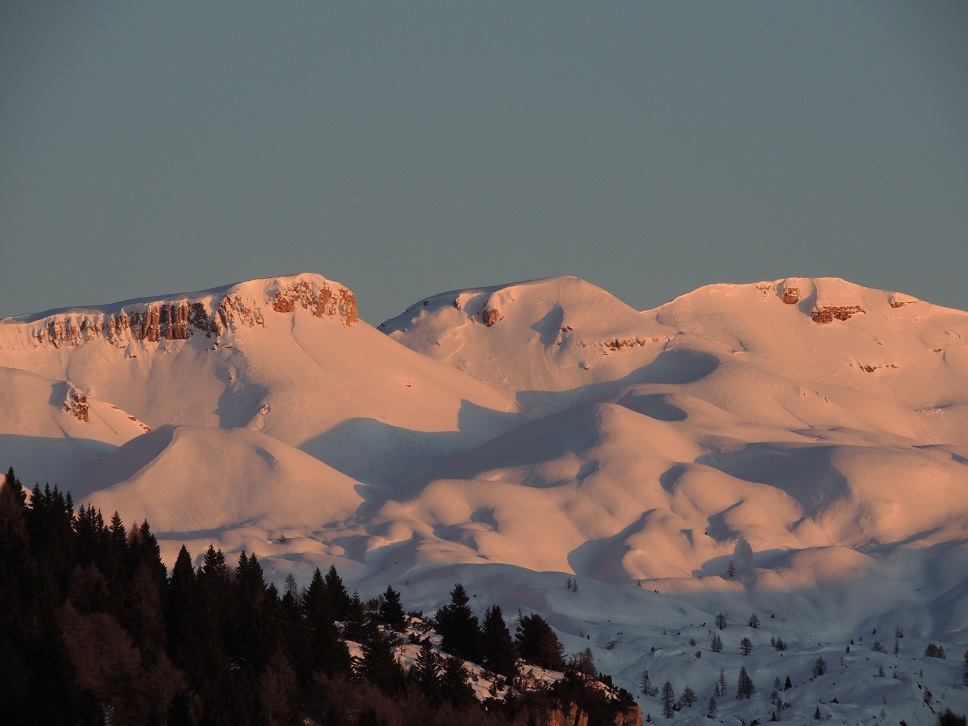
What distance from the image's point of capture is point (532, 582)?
559ft

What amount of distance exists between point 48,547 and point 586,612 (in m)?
80.1

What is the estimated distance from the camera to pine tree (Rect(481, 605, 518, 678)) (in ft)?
317

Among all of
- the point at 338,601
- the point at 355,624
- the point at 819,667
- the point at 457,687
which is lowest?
the point at 819,667

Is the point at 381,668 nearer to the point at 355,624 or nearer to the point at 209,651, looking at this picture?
the point at 355,624

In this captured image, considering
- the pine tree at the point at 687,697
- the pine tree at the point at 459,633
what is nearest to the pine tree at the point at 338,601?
the pine tree at the point at 459,633

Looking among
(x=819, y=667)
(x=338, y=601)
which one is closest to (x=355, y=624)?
(x=338, y=601)

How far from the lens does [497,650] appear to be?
97875 mm

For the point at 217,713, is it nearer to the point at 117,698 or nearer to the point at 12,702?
the point at 117,698

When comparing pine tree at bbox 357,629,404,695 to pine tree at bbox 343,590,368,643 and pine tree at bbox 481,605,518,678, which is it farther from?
pine tree at bbox 481,605,518,678

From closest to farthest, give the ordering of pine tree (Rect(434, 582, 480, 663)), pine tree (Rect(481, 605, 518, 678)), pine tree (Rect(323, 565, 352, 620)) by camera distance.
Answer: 1. pine tree (Rect(481, 605, 518, 678))
2. pine tree (Rect(434, 582, 480, 663))
3. pine tree (Rect(323, 565, 352, 620))

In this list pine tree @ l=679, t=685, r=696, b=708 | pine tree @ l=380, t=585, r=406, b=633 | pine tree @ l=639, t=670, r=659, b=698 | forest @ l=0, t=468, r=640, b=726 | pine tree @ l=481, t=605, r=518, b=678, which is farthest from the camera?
pine tree @ l=639, t=670, r=659, b=698

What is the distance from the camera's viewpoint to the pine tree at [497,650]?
96688 millimetres

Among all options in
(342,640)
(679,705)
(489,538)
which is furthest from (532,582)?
(342,640)

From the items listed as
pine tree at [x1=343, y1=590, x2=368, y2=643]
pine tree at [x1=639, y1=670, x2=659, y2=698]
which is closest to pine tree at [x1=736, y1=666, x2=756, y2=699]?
pine tree at [x1=639, y1=670, x2=659, y2=698]
